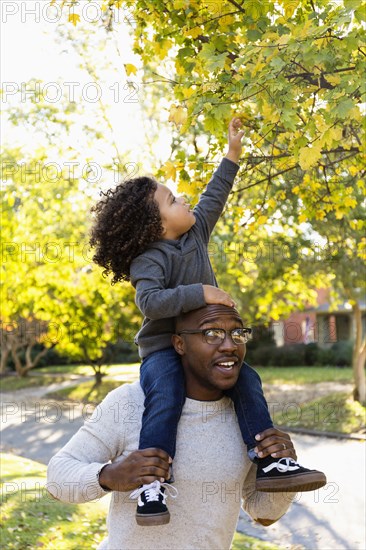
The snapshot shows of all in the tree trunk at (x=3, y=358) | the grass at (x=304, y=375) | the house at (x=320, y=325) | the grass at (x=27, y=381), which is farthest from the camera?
the tree trunk at (x=3, y=358)

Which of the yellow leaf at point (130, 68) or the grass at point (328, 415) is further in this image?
the grass at point (328, 415)

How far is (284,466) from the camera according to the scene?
91.9 inches

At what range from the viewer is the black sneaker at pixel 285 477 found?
2.29 meters

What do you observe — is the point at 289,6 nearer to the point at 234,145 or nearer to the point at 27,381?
the point at 234,145

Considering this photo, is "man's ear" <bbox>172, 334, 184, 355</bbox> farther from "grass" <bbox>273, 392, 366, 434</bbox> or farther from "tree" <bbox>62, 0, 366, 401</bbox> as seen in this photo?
"grass" <bbox>273, 392, 366, 434</bbox>

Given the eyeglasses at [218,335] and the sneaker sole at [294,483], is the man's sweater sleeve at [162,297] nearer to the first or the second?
the eyeglasses at [218,335]

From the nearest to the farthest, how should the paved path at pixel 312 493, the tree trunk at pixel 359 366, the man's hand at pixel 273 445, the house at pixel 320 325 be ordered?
the man's hand at pixel 273 445 → the paved path at pixel 312 493 → the tree trunk at pixel 359 366 → the house at pixel 320 325

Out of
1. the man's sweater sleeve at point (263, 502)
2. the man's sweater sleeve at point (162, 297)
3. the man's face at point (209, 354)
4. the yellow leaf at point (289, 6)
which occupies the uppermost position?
the yellow leaf at point (289, 6)

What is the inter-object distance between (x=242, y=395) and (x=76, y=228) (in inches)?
549

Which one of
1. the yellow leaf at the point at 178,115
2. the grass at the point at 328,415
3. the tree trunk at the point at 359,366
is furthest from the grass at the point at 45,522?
the tree trunk at the point at 359,366

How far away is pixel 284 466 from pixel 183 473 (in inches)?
14.3

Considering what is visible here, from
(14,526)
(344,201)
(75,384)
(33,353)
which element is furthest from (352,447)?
(33,353)

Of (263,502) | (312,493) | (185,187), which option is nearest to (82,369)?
(312,493)

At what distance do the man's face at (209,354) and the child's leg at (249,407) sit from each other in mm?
77
